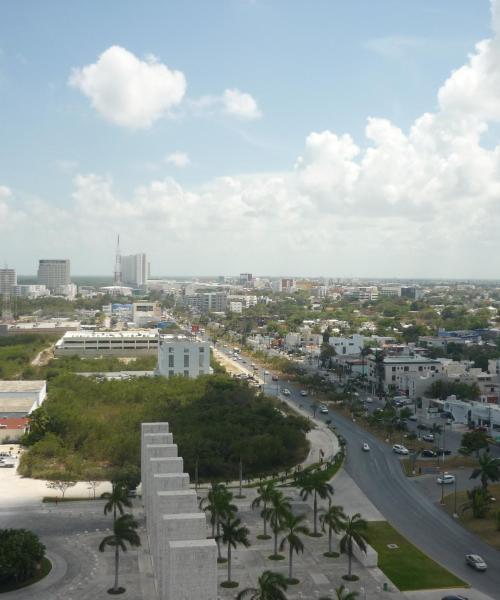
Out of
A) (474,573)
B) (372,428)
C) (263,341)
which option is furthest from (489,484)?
(263,341)

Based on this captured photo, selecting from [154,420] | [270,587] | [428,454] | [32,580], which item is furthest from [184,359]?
[270,587]

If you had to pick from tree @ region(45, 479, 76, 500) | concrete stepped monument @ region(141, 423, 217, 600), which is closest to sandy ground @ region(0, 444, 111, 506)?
tree @ region(45, 479, 76, 500)

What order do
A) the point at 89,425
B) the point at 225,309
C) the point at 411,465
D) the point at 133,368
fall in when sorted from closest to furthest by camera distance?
the point at 411,465, the point at 89,425, the point at 133,368, the point at 225,309

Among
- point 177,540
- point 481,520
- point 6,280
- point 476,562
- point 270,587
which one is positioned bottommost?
point 481,520

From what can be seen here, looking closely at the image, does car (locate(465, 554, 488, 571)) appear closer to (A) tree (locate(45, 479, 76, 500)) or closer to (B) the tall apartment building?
(A) tree (locate(45, 479, 76, 500))

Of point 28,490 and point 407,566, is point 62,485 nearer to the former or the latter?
point 28,490

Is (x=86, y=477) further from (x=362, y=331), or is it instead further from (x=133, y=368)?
(x=362, y=331)
